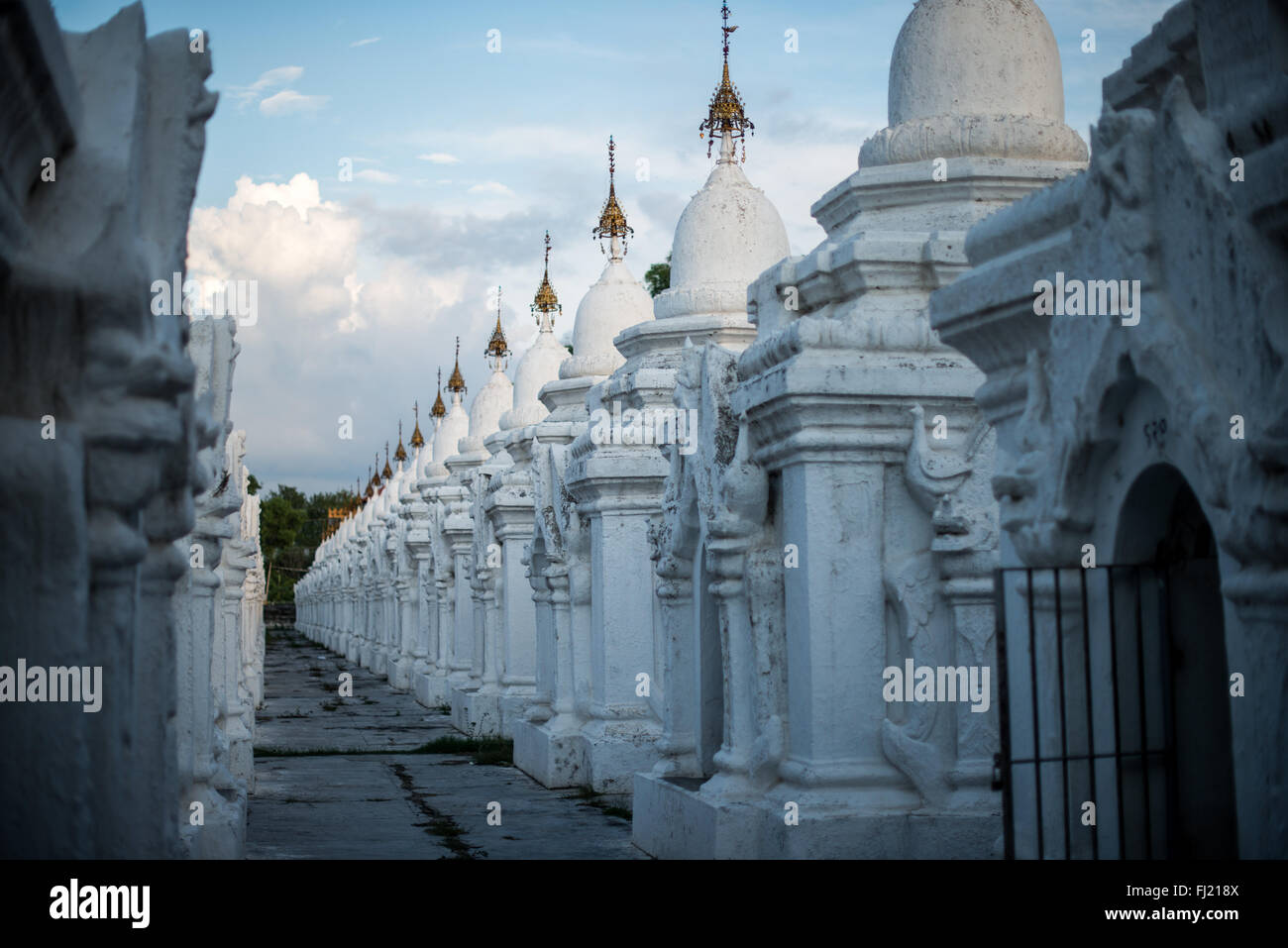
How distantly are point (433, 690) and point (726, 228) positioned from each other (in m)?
14.8

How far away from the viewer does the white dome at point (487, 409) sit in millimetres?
23422

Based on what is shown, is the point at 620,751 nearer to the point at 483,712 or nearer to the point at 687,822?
the point at 687,822

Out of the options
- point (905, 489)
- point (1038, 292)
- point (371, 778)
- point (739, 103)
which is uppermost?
point (739, 103)

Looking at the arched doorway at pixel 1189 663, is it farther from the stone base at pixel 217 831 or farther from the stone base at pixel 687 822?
the stone base at pixel 217 831

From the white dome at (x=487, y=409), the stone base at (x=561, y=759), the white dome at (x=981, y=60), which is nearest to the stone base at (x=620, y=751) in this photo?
the stone base at (x=561, y=759)

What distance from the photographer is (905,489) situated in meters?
7.91

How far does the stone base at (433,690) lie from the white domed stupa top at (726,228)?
14.0 metres

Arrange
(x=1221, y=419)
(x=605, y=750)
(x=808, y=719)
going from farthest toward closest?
(x=605, y=750)
(x=808, y=719)
(x=1221, y=419)

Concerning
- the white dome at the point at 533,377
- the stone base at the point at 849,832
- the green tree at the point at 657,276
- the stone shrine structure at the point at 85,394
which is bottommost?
the stone base at the point at 849,832

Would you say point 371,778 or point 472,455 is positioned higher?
point 472,455
